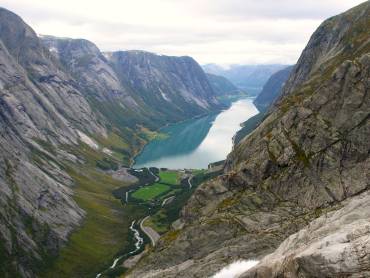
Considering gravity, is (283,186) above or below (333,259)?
below

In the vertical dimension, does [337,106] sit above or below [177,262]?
above

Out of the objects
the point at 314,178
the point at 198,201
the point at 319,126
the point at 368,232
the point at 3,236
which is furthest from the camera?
the point at 3,236

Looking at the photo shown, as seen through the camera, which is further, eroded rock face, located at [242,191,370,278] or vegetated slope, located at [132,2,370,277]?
vegetated slope, located at [132,2,370,277]

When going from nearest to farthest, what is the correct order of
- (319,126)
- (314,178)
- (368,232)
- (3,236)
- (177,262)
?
(368,232), (177,262), (314,178), (319,126), (3,236)

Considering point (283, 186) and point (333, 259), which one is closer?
point (333, 259)

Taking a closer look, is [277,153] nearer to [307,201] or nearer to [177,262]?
[307,201]

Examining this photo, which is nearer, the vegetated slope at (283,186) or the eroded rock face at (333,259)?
the eroded rock face at (333,259)

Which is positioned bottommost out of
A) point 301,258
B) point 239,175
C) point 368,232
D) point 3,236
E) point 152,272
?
point 3,236

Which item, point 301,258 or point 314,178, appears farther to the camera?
point 314,178

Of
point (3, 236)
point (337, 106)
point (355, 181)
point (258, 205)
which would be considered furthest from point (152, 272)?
point (3, 236)
